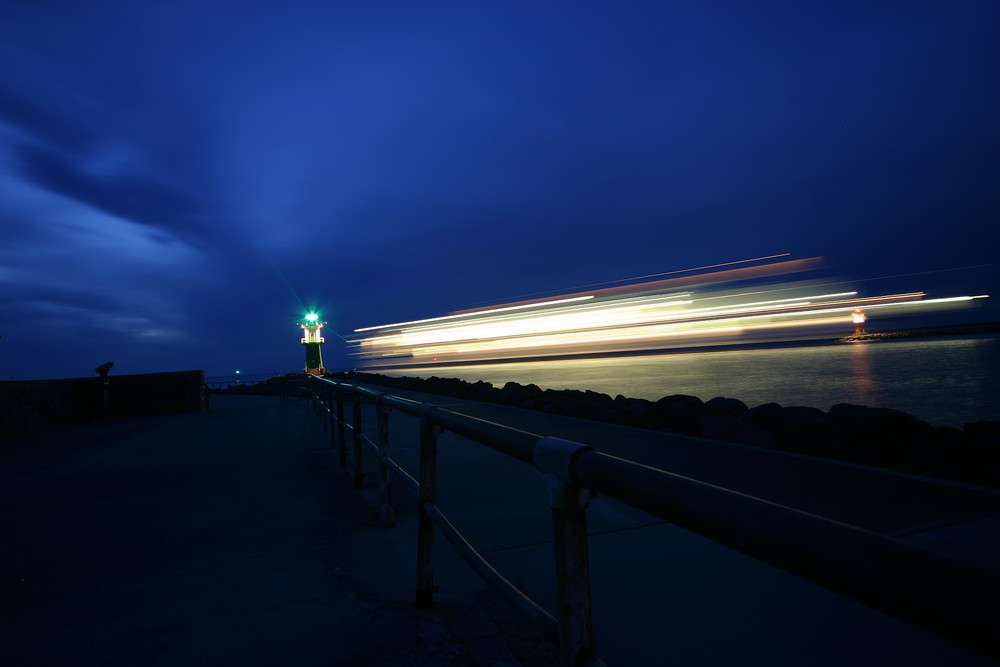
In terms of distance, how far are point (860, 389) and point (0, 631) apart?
64.2ft

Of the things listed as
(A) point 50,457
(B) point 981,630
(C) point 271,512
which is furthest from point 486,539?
(A) point 50,457

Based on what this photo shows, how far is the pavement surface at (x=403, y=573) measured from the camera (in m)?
2.21

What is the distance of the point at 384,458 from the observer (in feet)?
11.9

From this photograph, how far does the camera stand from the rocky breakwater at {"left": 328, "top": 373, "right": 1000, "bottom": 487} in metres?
4.57

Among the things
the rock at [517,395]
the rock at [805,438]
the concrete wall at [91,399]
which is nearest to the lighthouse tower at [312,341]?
the concrete wall at [91,399]

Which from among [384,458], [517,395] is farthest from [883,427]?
[517,395]

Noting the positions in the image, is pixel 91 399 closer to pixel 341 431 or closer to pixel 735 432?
pixel 341 431

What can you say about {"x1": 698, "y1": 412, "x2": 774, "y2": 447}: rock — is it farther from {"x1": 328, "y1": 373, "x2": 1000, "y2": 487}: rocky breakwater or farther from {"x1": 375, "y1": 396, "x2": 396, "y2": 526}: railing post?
{"x1": 375, "y1": 396, "x2": 396, "y2": 526}: railing post

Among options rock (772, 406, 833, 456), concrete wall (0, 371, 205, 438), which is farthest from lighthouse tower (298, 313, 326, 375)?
rock (772, 406, 833, 456)

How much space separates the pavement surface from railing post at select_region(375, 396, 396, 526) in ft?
0.34

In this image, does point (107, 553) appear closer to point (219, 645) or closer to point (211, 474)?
point (219, 645)

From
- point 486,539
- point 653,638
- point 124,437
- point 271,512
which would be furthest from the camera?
point 124,437

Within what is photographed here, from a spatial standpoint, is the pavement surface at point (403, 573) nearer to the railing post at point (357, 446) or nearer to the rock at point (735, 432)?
the railing post at point (357, 446)

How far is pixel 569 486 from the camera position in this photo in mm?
1384
